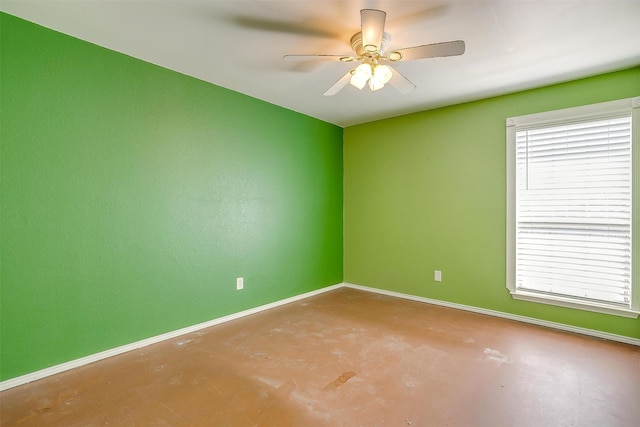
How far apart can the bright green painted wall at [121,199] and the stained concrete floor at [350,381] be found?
1.19 feet

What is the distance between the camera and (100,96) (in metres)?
2.30

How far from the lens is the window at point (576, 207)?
261 centimetres

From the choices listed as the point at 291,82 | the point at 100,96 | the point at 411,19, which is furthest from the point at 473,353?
the point at 100,96

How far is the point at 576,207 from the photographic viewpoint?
2816 millimetres

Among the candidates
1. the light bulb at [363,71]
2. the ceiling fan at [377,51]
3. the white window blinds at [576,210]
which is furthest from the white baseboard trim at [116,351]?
the white window blinds at [576,210]

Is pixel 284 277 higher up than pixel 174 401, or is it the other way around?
pixel 284 277

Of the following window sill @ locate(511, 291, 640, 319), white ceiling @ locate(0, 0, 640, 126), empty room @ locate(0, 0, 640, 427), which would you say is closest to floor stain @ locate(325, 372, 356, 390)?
empty room @ locate(0, 0, 640, 427)

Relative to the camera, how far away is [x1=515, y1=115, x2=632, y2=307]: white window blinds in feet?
8.64

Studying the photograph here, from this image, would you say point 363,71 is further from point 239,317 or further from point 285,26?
point 239,317

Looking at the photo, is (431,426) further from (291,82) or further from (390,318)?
(291,82)

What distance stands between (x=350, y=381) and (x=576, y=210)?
2.56 metres

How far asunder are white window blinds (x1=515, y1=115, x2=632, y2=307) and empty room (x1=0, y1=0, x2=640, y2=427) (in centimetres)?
2

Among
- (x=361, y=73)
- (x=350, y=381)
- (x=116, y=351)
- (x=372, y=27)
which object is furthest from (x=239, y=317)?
(x=372, y=27)

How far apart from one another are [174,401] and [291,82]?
2678 mm
